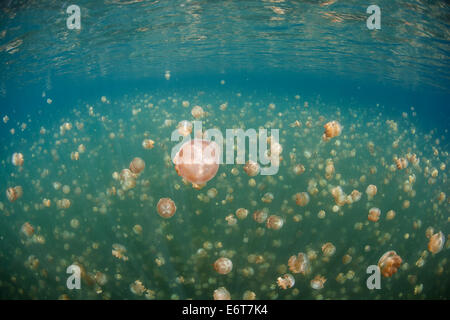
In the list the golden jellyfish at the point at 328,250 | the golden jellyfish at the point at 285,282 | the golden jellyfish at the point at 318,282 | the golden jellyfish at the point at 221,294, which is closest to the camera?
the golden jellyfish at the point at 221,294

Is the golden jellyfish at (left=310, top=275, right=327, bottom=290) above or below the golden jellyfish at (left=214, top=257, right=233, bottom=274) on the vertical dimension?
below

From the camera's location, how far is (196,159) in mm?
4473

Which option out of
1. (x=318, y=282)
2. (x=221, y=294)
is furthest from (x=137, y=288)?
(x=318, y=282)

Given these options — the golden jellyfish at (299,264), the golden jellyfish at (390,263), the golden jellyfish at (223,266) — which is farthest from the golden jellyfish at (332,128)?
the golden jellyfish at (223,266)

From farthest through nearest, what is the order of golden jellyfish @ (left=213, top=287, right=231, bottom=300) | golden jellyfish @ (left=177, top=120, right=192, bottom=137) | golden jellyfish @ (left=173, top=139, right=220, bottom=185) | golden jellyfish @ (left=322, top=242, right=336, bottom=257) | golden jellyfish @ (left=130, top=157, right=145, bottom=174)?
golden jellyfish @ (left=177, top=120, right=192, bottom=137) < golden jellyfish @ (left=130, top=157, right=145, bottom=174) < golden jellyfish @ (left=322, top=242, right=336, bottom=257) < golden jellyfish @ (left=173, top=139, right=220, bottom=185) < golden jellyfish @ (left=213, top=287, right=231, bottom=300)

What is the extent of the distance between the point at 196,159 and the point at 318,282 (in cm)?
306

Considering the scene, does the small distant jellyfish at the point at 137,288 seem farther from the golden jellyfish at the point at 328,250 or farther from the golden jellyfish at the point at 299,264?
the golden jellyfish at the point at 328,250

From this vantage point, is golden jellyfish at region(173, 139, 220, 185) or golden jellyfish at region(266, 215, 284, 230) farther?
golden jellyfish at region(266, 215, 284, 230)

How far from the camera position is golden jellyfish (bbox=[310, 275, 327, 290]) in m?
4.24

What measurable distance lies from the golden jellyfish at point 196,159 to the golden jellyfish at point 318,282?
2.72 meters

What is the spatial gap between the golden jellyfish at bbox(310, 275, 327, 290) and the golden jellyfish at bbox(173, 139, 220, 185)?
8.92 feet

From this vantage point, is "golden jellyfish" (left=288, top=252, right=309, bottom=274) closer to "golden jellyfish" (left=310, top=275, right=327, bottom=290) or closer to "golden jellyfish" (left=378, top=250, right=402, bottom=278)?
"golden jellyfish" (left=310, top=275, right=327, bottom=290)

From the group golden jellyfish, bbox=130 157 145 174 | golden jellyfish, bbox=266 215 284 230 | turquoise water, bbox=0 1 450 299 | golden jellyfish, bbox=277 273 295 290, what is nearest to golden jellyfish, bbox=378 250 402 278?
turquoise water, bbox=0 1 450 299

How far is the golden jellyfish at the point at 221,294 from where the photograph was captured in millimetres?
3932
